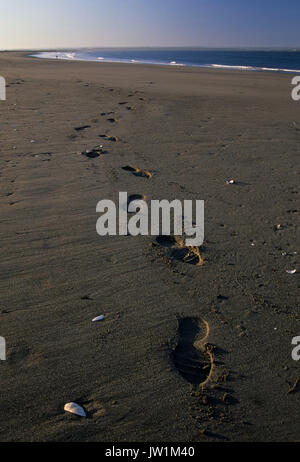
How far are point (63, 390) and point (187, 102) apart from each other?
8427mm

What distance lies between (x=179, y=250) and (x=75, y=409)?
1607 millimetres

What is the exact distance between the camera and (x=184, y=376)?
6.52 ft

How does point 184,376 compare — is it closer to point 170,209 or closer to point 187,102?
point 170,209

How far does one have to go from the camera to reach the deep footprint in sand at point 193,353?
2001 mm

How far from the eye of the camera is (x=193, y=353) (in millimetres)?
2143

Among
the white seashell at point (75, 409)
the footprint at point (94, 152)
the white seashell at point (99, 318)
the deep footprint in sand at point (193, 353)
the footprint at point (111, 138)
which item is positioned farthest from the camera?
the footprint at point (111, 138)

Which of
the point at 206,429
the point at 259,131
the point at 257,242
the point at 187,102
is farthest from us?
the point at 187,102

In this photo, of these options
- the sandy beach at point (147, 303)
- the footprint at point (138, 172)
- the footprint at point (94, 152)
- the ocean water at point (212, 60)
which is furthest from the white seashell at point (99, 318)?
the ocean water at point (212, 60)

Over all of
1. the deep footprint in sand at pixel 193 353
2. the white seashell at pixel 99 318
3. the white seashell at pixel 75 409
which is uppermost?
the white seashell at pixel 99 318

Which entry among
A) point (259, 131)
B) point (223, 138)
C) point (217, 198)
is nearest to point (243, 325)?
point (217, 198)

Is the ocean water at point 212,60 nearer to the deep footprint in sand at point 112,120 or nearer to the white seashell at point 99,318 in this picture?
the deep footprint in sand at point 112,120

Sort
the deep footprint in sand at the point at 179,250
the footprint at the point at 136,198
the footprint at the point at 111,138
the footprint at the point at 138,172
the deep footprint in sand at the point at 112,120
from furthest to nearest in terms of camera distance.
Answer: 1. the deep footprint in sand at the point at 112,120
2. the footprint at the point at 111,138
3. the footprint at the point at 138,172
4. the footprint at the point at 136,198
5. the deep footprint in sand at the point at 179,250

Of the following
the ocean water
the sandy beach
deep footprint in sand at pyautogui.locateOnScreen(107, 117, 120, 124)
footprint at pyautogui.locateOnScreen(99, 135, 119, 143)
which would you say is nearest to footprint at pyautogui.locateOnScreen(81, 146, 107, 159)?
the sandy beach

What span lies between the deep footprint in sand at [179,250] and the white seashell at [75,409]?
4.76ft
